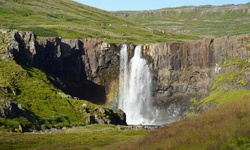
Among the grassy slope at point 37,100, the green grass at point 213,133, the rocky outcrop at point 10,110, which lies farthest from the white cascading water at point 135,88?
the green grass at point 213,133

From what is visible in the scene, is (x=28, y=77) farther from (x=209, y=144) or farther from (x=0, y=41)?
(x=209, y=144)

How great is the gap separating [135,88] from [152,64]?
13.0m

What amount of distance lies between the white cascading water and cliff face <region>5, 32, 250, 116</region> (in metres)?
2.73

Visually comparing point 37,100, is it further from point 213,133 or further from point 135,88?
point 213,133

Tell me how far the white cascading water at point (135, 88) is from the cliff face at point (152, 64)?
2.73m

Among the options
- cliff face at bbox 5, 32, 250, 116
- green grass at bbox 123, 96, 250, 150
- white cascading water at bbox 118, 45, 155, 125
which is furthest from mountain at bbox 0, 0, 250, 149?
green grass at bbox 123, 96, 250, 150

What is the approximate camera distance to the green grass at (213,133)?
29109 millimetres

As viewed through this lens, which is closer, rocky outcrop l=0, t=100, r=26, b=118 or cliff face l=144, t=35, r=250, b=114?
rocky outcrop l=0, t=100, r=26, b=118

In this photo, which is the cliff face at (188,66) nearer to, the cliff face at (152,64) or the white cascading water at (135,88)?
the cliff face at (152,64)

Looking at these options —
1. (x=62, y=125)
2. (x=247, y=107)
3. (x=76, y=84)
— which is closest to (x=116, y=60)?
(x=76, y=84)

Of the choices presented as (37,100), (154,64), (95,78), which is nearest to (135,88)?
(154,64)

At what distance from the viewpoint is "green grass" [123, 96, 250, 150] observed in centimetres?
2911

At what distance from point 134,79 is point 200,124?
140 m

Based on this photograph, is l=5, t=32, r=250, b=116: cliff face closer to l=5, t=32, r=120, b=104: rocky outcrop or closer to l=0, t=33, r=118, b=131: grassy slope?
l=5, t=32, r=120, b=104: rocky outcrop
